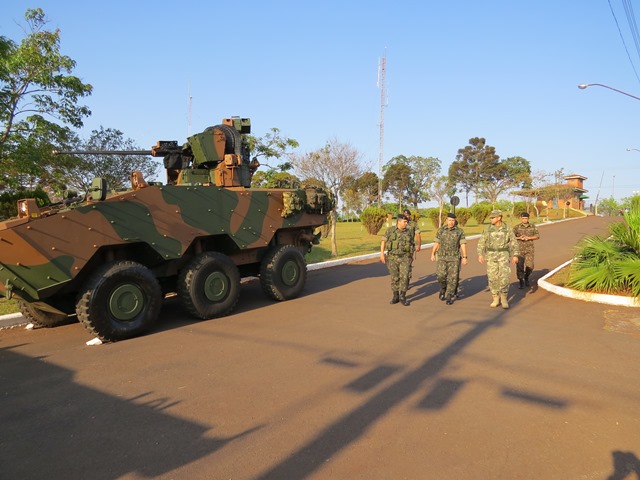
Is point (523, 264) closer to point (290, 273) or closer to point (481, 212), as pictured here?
point (290, 273)

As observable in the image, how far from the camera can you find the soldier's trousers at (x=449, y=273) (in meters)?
7.82

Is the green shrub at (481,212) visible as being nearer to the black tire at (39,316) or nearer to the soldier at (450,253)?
the soldier at (450,253)

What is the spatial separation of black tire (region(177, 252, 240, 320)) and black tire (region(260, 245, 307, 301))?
82 cm

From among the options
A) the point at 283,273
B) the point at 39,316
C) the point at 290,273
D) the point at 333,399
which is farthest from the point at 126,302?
the point at 333,399

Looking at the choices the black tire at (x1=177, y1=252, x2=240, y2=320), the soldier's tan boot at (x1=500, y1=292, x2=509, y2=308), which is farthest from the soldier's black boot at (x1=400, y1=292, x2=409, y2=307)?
the black tire at (x1=177, y1=252, x2=240, y2=320)

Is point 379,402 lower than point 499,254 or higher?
lower

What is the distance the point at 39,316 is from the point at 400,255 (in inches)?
223

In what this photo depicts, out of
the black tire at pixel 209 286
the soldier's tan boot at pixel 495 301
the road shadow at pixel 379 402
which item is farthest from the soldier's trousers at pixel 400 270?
the black tire at pixel 209 286

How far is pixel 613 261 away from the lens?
25.8ft

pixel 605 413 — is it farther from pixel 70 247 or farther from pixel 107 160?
pixel 107 160

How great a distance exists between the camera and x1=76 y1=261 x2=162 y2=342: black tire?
18.5ft

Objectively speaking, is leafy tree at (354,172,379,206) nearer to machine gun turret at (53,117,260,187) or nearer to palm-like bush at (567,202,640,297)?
palm-like bush at (567,202,640,297)

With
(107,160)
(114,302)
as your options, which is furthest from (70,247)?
(107,160)

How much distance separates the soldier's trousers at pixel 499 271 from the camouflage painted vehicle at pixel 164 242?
336 centimetres
